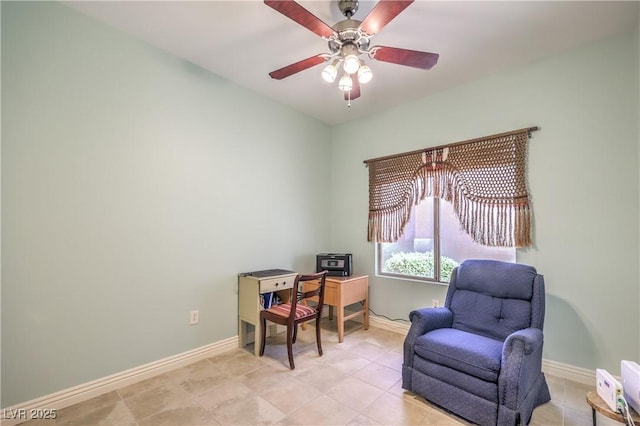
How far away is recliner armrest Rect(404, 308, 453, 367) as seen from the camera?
2104 mm

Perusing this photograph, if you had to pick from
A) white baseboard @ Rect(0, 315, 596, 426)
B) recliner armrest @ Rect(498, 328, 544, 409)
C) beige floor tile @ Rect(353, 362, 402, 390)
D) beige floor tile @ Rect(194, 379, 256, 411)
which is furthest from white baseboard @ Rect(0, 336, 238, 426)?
recliner armrest @ Rect(498, 328, 544, 409)

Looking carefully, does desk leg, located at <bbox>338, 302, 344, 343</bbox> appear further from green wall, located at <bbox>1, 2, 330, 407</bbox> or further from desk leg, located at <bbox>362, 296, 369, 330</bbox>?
green wall, located at <bbox>1, 2, 330, 407</bbox>

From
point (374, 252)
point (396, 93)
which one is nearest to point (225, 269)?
point (374, 252)

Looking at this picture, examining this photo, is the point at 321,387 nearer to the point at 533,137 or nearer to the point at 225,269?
the point at 225,269

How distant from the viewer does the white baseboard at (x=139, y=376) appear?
1830 millimetres

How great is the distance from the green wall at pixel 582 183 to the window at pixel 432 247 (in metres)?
0.50

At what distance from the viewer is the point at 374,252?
364 centimetres

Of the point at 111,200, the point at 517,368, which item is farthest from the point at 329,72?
the point at 517,368

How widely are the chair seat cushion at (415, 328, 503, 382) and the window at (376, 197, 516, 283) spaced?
3.17ft

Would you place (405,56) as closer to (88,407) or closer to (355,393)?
(355,393)

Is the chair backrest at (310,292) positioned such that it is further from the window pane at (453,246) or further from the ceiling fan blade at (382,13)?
the ceiling fan blade at (382,13)

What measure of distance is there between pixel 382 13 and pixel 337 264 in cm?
258

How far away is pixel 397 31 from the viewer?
215 cm

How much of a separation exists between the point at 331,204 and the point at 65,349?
3055 millimetres
